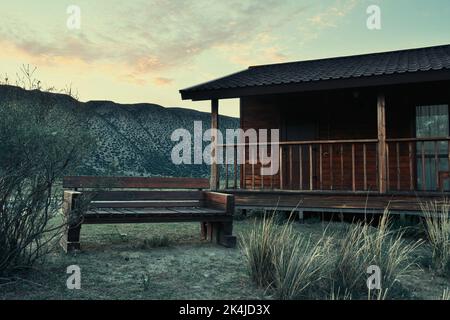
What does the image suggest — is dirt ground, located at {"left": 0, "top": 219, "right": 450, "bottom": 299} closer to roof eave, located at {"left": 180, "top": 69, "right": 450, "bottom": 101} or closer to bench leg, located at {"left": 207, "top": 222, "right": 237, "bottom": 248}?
bench leg, located at {"left": 207, "top": 222, "right": 237, "bottom": 248}

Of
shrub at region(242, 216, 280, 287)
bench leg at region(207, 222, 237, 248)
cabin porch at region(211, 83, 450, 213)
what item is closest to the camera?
shrub at region(242, 216, 280, 287)

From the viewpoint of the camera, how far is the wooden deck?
809cm

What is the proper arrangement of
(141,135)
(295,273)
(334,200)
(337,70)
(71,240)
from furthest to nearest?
(141,135)
(337,70)
(334,200)
(71,240)
(295,273)

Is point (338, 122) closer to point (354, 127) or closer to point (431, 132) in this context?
point (354, 127)

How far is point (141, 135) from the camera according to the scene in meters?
46.0

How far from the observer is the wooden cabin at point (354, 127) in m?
8.36

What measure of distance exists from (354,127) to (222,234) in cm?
595

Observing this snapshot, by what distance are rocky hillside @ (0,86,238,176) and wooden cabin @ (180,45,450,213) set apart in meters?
23.4

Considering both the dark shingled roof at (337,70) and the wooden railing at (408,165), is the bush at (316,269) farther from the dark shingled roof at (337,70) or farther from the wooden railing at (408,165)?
the wooden railing at (408,165)

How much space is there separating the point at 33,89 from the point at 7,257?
6.04ft

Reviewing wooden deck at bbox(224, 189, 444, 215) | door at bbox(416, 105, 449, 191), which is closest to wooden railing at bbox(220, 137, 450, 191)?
door at bbox(416, 105, 449, 191)

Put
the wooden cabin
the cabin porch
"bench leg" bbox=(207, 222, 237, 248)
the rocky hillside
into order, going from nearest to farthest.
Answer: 1. "bench leg" bbox=(207, 222, 237, 248)
2. the wooden cabin
3. the cabin porch
4. the rocky hillside

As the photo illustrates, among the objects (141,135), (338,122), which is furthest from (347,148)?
(141,135)

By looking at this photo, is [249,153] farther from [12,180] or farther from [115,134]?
[115,134]
